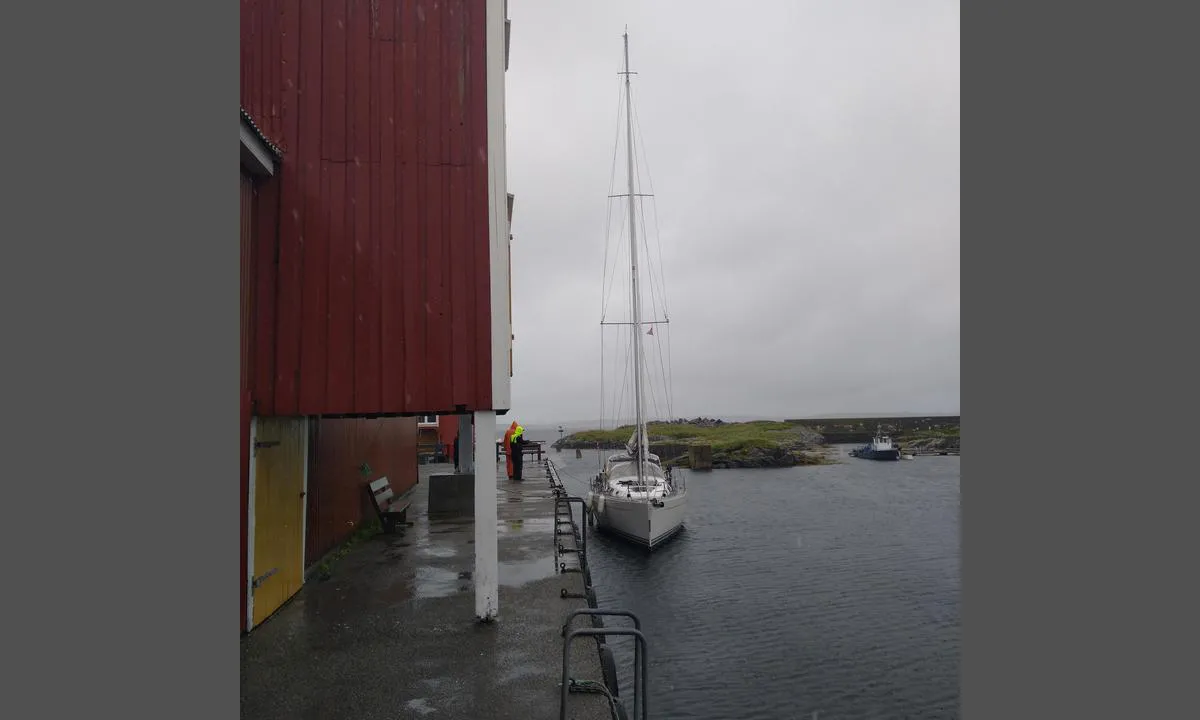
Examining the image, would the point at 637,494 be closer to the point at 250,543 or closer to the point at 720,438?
the point at 250,543

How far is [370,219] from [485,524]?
3.63 metres

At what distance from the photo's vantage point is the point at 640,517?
24391 mm

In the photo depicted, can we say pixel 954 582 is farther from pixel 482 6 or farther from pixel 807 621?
pixel 482 6

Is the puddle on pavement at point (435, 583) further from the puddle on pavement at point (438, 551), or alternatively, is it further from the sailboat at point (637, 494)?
the sailboat at point (637, 494)

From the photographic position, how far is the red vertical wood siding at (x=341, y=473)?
10.2 m

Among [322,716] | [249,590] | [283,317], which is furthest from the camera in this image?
[283,317]

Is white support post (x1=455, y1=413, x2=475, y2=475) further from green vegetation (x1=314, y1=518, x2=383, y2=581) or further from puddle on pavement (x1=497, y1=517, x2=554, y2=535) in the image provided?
green vegetation (x1=314, y1=518, x2=383, y2=581)

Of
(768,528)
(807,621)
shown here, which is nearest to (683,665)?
(807,621)

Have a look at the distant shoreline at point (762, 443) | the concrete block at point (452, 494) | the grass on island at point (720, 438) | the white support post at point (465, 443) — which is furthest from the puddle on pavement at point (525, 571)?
the grass on island at point (720, 438)

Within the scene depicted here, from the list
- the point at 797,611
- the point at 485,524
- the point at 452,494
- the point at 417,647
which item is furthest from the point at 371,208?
the point at 797,611

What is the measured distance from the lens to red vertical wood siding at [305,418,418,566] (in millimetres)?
10188

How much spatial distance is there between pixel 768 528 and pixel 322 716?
29.0 metres

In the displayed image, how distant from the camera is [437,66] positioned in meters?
7.82

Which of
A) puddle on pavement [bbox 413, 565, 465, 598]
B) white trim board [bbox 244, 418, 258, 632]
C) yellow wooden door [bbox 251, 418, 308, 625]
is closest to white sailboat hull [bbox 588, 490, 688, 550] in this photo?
puddle on pavement [bbox 413, 565, 465, 598]
